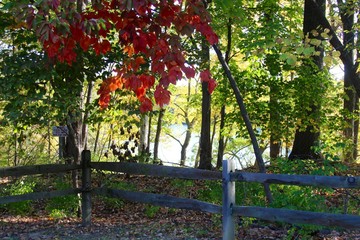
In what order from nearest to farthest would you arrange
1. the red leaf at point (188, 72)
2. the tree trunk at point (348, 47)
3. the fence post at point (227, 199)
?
the red leaf at point (188, 72), the fence post at point (227, 199), the tree trunk at point (348, 47)

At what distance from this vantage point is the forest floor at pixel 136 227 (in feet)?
19.6

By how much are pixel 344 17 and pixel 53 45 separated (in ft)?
25.8

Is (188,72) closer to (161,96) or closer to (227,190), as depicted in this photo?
(161,96)

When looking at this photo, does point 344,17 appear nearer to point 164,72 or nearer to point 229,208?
point 229,208

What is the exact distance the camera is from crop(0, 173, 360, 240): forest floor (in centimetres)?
596

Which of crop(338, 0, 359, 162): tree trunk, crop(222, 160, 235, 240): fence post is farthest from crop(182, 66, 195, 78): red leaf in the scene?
crop(338, 0, 359, 162): tree trunk

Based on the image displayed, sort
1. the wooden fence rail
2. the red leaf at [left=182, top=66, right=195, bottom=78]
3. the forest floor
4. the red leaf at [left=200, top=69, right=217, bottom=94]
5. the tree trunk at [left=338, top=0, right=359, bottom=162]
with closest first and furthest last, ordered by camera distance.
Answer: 1. the red leaf at [left=182, top=66, right=195, bottom=78]
2. the red leaf at [left=200, top=69, right=217, bottom=94]
3. the wooden fence rail
4. the forest floor
5. the tree trunk at [left=338, top=0, right=359, bottom=162]

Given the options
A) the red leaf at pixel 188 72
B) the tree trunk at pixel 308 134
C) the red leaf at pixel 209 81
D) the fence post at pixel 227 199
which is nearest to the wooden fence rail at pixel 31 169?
the fence post at pixel 227 199

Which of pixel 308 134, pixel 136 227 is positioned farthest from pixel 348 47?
pixel 136 227

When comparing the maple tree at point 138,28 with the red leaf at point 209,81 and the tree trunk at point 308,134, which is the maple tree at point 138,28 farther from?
the tree trunk at point 308,134

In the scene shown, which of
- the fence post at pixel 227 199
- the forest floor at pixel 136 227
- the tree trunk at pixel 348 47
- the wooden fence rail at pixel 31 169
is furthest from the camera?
the tree trunk at pixel 348 47

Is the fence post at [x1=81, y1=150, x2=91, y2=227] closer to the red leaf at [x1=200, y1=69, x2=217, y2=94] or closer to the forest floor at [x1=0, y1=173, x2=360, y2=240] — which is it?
the forest floor at [x1=0, y1=173, x2=360, y2=240]

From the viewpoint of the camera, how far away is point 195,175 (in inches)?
204

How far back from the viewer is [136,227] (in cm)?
662
